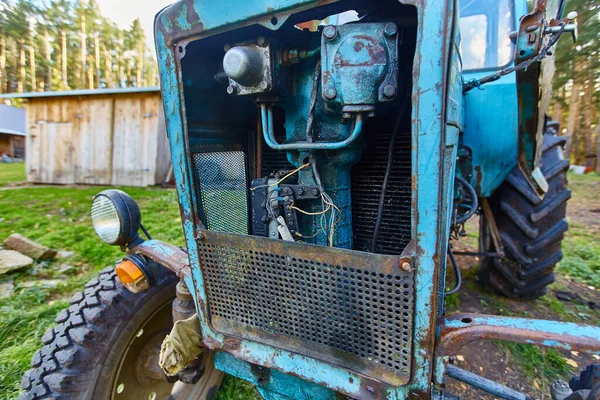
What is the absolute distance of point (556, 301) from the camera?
3078 mm

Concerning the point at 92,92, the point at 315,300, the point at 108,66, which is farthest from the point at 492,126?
the point at 108,66

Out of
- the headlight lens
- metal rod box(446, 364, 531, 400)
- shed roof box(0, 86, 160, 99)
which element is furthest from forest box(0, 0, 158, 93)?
metal rod box(446, 364, 531, 400)

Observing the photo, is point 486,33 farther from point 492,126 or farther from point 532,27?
point 532,27

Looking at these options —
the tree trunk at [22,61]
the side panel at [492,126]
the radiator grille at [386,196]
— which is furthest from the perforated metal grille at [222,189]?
the tree trunk at [22,61]

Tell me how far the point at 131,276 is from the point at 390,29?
1536mm

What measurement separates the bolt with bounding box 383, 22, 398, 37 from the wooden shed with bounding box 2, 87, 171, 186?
9.05 m

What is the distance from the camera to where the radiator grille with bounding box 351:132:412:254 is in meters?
1.47

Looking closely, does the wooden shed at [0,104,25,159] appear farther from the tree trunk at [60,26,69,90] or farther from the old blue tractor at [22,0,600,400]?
the old blue tractor at [22,0,600,400]

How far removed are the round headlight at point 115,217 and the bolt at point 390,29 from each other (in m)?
1.42

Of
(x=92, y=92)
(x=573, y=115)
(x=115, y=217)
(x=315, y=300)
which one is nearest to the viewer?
(x=315, y=300)

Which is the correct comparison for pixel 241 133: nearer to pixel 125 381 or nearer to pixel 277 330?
pixel 277 330

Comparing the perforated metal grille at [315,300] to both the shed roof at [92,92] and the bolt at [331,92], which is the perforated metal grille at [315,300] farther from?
the shed roof at [92,92]

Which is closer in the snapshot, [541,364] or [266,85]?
[266,85]

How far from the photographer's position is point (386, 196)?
1525mm
